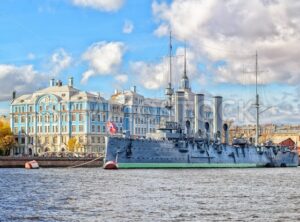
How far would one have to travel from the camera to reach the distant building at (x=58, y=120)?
490ft

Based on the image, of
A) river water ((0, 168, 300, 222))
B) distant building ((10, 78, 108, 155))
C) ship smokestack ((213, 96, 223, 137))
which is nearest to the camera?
river water ((0, 168, 300, 222))

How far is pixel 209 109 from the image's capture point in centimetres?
18575

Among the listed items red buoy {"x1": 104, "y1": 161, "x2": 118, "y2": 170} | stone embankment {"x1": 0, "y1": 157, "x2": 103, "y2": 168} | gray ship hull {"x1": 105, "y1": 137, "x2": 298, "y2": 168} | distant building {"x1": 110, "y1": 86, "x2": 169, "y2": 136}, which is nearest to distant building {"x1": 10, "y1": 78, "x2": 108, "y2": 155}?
distant building {"x1": 110, "y1": 86, "x2": 169, "y2": 136}

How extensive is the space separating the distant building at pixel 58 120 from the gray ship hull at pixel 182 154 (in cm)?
3879

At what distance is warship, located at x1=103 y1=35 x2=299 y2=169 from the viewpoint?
10056 cm

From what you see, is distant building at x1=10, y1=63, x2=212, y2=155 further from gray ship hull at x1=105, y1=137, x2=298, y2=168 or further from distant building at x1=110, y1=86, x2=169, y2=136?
gray ship hull at x1=105, y1=137, x2=298, y2=168

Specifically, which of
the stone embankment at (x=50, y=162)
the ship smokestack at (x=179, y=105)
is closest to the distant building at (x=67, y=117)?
the ship smokestack at (x=179, y=105)

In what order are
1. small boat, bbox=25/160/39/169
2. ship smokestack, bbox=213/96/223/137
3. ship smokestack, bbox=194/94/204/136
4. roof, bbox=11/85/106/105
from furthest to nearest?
roof, bbox=11/85/106/105 → ship smokestack, bbox=213/96/223/137 → ship smokestack, bbox=194/94/204/136 → small boat, bbox=25/160/39/169

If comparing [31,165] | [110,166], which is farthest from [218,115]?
[31,165]

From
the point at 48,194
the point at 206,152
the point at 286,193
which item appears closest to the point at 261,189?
the point at 286,193

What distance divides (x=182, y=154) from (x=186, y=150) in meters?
1.14

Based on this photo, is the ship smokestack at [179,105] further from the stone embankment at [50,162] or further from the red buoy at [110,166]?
the red buoy at [110,166]

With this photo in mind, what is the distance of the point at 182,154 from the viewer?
4208 inches

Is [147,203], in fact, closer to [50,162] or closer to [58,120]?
[50,162]
